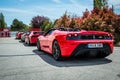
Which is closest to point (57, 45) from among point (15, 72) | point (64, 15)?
point (15, 72)

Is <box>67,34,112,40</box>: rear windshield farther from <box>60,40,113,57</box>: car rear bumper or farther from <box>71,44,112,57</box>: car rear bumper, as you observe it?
<box>71,44,112,57</box>: car rear bumper

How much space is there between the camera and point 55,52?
7.80 metres

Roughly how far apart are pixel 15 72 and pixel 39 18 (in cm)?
5586

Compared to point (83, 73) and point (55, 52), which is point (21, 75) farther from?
point (55, 52)

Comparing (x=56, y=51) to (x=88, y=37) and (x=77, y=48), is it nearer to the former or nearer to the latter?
(x=77, y=48)

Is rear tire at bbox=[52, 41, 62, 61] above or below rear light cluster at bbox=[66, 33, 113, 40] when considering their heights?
below

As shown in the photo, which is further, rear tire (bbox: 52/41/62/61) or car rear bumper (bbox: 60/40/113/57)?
rear tire (bbox: 52/41/62/61)

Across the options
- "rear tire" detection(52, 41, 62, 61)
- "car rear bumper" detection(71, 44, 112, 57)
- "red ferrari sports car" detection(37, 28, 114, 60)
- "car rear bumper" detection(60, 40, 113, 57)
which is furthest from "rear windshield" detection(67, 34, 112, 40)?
"rear tire" detection(52, 41, 62, 61)

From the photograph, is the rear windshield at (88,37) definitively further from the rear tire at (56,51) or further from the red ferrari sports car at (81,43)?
the rear tire at (56,51)

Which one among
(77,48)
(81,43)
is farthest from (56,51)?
(81,43)

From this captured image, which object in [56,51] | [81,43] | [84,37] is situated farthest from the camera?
→ [56,51]

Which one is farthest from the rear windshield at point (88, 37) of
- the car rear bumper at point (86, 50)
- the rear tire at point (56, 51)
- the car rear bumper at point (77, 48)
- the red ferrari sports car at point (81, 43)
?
the rear tire at point (56, 51)

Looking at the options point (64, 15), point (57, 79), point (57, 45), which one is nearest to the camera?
point (57, 79)

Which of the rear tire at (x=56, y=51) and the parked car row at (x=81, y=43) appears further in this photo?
the rear tire at (x=56, y=51)
